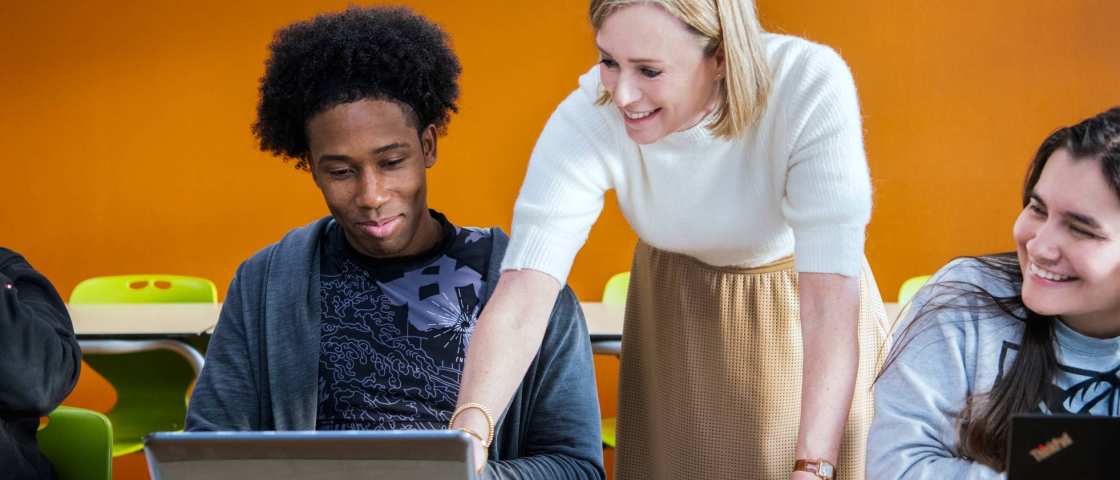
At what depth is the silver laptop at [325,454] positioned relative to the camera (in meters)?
0.85

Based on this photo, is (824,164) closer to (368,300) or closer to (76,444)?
(368,300)

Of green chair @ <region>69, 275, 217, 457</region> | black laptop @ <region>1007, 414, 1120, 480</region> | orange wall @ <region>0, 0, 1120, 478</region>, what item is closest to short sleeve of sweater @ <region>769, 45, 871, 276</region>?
black laptop @ <region>1007, 414, 1120, 480</region>

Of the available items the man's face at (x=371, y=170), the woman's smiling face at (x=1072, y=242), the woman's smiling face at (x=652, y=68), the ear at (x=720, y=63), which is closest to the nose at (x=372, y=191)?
the man's face at (x=371, y=170)

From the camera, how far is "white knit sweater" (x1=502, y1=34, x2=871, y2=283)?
1.27 m

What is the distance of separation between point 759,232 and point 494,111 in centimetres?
288

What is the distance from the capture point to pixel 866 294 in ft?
5.03

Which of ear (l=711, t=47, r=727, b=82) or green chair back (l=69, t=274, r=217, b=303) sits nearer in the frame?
ear (l=711, t=47, r=727, b=82)

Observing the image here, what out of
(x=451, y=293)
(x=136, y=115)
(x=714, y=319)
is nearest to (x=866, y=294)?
(x=714, y=319)

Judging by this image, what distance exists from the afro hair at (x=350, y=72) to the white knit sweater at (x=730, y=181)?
26 cm

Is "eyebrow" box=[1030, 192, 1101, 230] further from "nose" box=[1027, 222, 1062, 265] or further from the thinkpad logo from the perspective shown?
the thinkpad logo

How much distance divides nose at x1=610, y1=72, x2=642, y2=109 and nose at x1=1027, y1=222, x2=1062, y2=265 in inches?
17.8

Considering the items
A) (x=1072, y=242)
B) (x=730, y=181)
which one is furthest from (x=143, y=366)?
(x=1072, y=242)

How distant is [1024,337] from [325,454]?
0.81 m

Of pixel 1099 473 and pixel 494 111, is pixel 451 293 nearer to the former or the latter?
pixel 1099 473
